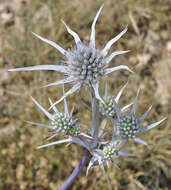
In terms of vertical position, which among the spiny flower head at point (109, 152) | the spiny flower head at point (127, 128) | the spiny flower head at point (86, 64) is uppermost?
the spiny flower head at point (86, 64)

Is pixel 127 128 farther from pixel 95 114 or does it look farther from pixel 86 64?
pixel 86 64

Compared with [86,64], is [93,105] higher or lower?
lower

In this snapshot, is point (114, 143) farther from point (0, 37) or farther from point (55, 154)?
point (0, 37)

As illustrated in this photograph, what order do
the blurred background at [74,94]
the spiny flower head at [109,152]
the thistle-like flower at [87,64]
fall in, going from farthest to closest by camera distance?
the blurred background at [74,94], the spiny flower head at [109,152], the thistle-like flower at [87,64]

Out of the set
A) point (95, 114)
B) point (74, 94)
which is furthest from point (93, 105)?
point (74, 94)

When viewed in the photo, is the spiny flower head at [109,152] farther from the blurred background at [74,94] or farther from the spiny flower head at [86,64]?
the blurred background at [74,94]

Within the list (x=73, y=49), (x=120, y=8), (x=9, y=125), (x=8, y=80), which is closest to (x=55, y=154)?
(x=9, y=125)

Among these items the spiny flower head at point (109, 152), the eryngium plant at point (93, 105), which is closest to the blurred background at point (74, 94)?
the eryngium plant at point (93, 105)

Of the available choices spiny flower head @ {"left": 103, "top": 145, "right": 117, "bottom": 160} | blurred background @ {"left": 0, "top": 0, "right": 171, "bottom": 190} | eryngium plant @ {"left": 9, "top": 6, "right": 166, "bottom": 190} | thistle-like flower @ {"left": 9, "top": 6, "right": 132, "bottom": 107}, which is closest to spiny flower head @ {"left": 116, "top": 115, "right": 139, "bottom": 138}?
eryngium plant @ {"left": 9, "top": 6, "right": 166, "bottom": 190}
